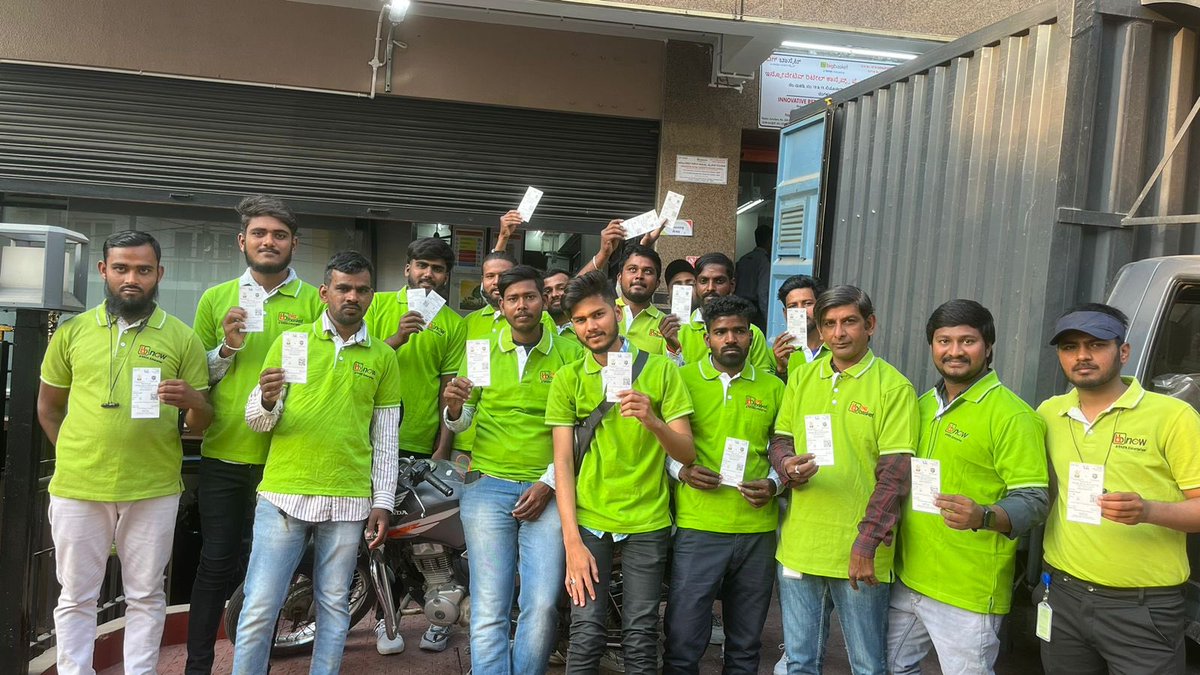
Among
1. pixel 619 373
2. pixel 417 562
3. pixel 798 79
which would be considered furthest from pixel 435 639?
pixel 798 79

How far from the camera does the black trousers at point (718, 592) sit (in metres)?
3.58

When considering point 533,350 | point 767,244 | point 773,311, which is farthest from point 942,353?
point 767,244

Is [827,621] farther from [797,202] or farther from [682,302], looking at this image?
[797,202]

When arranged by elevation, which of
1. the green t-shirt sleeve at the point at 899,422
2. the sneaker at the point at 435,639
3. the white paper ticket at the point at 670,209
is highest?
the white paper ticket at the point at 670,209

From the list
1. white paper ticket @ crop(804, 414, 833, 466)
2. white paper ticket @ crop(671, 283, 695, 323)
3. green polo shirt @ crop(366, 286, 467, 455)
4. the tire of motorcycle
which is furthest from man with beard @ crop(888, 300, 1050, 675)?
the tire of motorcycle

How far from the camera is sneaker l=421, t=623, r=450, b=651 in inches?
186

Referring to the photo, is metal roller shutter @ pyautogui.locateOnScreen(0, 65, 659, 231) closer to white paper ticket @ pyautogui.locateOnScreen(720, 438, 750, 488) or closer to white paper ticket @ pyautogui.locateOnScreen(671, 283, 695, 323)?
white paper ticket @ pyautogui.locateOnScreen(671, 283, 695, 323)

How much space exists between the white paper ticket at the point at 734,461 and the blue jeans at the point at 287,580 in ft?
5.16

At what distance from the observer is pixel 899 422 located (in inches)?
128

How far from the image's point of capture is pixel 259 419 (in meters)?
3.52

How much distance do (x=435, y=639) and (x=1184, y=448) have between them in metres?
3.67

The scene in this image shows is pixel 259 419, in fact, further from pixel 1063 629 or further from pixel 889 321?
pixel 889 321

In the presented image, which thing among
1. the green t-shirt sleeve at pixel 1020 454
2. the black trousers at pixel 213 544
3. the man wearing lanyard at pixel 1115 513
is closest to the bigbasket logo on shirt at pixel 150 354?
the black trousers at pixel 213 544

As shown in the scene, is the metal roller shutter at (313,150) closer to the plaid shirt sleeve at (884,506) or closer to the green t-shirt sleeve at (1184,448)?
the plaid shirt sleeve at (884,506)
